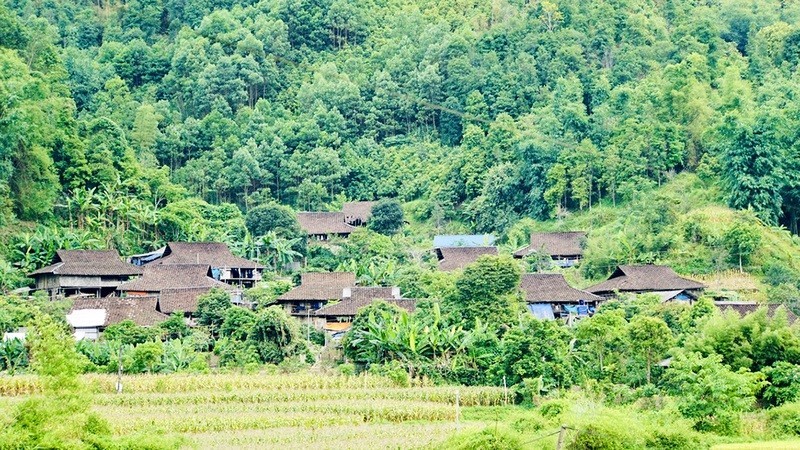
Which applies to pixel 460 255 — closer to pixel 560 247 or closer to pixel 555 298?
pixel 560 247

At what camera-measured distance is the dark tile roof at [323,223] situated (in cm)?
5422

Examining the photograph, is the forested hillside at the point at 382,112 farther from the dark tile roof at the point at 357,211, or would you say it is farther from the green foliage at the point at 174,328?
the green foliage at the point at 174,328

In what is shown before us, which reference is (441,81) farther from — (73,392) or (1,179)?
(73,392)

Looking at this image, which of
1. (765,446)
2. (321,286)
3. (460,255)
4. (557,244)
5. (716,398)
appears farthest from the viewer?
(557,244)

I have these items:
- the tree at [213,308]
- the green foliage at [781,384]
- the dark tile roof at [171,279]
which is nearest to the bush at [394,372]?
the tree at [213,308]

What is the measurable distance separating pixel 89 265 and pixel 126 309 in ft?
18.7

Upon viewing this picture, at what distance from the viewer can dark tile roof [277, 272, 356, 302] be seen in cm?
4238

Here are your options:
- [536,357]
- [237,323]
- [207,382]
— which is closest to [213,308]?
[237,323]

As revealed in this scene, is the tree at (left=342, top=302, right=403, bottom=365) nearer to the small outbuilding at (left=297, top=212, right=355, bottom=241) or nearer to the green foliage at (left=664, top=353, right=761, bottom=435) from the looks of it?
the green foliage at (left=664, top=353, right=761, bottom=435)

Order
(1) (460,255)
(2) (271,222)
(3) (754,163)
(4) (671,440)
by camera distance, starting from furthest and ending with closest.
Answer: (2) (271,222) < (1) (460,255) < (3) (754,163) < (4) (671,440)

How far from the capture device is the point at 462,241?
52594 mm

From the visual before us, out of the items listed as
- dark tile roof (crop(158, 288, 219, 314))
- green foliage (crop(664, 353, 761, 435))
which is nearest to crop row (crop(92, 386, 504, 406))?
green foliage (crop(664, 353, 761, 435))

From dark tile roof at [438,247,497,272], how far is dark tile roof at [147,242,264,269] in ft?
23.8

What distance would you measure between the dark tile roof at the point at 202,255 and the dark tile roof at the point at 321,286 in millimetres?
4476
